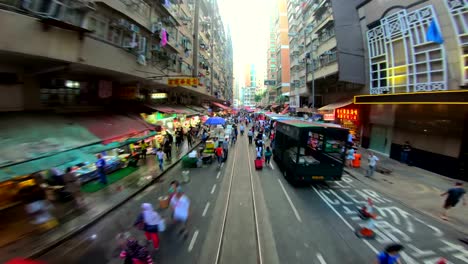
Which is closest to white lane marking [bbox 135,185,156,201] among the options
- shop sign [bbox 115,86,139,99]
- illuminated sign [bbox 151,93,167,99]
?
shop sign [bbox 115,86,139,99]

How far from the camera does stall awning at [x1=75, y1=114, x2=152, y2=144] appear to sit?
34.6 feet

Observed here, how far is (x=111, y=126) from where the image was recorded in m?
11.8

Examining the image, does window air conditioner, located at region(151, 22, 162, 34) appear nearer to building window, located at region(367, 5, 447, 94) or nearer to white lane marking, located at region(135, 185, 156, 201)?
white lane marking, located at region(135, 185, 156, 201)

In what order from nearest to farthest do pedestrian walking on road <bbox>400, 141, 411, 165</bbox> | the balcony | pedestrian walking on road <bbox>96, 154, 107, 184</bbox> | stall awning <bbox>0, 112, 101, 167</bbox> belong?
stall awning <bbox>0, 112, 101, 167</bbox>, the balcony, pedestrian walking on road <bbox>96, 154, 107, 184</bbox>, pedestrian walking on road <bbox>400, 141, 411, 165</bbox>

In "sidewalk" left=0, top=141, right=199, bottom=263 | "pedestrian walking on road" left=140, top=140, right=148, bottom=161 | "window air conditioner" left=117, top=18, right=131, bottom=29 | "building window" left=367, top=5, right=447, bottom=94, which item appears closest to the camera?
"sidewalk" left=0, top=141, right=199, bottom=263

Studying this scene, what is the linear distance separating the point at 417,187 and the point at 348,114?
15.4 meters

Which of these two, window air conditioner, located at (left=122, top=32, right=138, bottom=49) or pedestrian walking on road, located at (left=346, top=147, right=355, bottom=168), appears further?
pedestrian walking on road, located at (left=346, top=147, right=355, bottom=168)

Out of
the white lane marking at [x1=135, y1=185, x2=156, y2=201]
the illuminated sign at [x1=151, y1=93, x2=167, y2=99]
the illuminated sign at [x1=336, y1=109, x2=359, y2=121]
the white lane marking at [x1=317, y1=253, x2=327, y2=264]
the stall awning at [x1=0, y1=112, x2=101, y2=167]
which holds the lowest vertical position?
the white lane marking at [x1=317, y1=253, x2=327, y2=264]

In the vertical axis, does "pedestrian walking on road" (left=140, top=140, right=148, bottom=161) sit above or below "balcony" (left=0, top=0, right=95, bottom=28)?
below

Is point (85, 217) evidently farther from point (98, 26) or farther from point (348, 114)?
point (348, 114)

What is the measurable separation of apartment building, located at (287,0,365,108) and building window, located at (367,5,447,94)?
5.32ft

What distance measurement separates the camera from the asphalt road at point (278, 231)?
6141mm

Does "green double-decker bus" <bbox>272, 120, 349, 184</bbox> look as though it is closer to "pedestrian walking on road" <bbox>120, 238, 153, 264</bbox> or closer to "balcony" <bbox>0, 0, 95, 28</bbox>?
"pedestrian walking on road" <bbox>120, 238, 153, 264</bbox>

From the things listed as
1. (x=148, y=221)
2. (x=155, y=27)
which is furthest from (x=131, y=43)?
(x=148, y=221)
